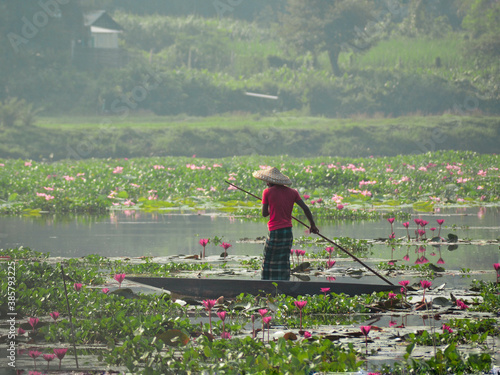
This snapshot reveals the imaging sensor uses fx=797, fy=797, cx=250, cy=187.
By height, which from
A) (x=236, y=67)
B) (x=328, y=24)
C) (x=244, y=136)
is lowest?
(x=244, y=136)

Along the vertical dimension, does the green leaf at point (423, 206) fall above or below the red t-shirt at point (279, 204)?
below

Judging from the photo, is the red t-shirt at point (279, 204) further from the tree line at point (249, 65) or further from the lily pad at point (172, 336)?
the tree line at point (249, 65)

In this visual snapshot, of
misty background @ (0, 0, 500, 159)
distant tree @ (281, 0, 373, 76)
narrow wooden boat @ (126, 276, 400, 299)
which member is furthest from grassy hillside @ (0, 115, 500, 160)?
narrow wooden boat @ (126, 276, 400, 299)

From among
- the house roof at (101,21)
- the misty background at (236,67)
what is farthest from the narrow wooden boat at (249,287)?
the house roof at (101,21)

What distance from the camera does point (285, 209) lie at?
30.8ft

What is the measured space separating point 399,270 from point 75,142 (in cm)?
2928

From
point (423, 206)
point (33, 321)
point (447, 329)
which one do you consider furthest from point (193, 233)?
point (447, 329)

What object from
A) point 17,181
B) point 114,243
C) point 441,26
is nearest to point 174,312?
point 114,243

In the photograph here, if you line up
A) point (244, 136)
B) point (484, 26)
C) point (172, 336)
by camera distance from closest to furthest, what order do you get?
point (172, 336), point (244, 136), point (484, 26)

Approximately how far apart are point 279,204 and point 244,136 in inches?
1262

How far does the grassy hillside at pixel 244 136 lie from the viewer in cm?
3809

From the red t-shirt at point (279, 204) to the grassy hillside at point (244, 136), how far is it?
27.7 meters

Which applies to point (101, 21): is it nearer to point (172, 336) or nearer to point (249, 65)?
point (249, 65)

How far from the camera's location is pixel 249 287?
8594 mm
